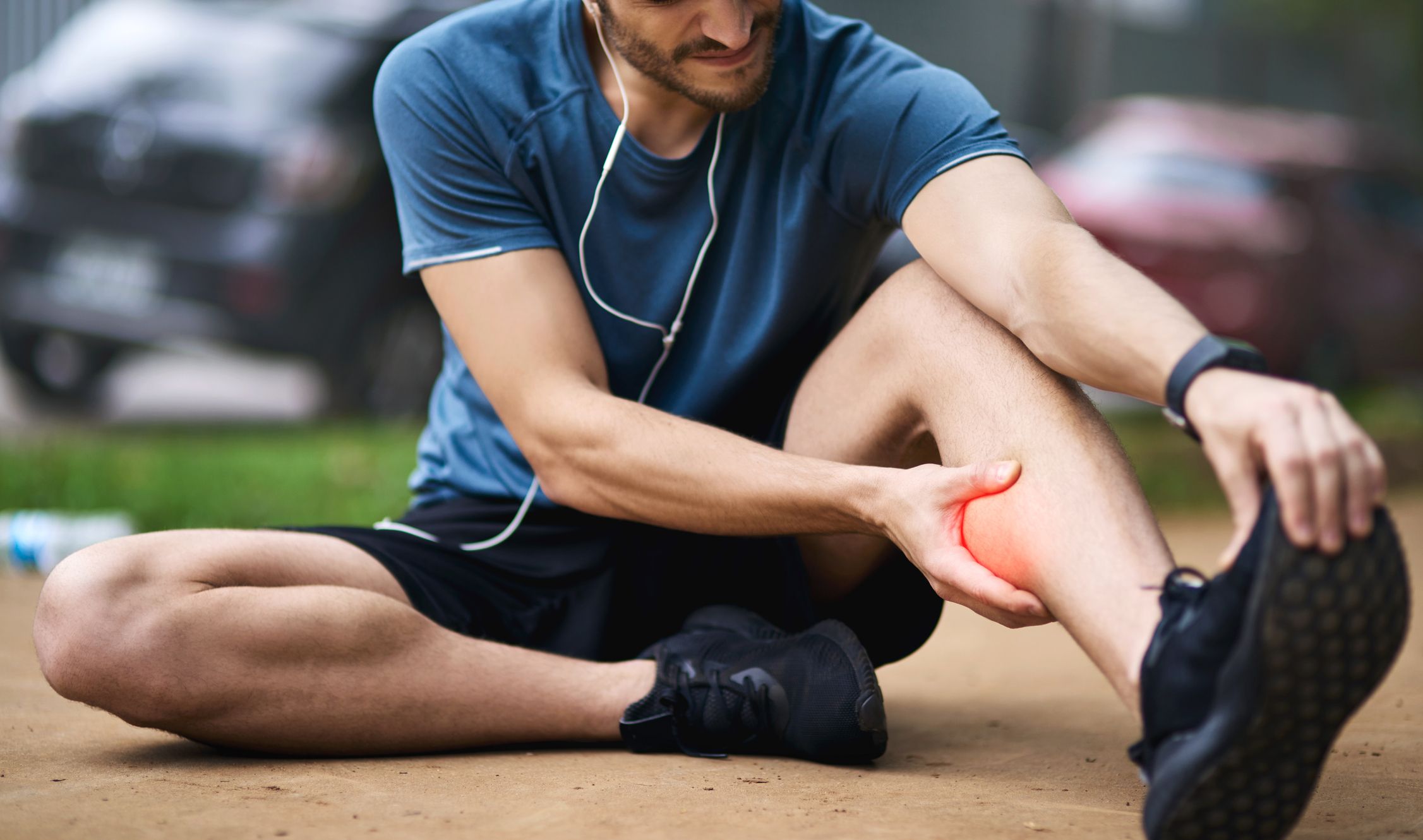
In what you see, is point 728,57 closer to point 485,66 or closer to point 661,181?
point 661,181

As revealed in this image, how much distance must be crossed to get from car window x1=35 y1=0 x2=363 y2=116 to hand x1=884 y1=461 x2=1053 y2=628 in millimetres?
4581

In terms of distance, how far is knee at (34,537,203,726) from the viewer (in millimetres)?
2174

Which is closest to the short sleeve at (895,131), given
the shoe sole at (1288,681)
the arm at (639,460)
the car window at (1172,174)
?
the arm at (639,460)

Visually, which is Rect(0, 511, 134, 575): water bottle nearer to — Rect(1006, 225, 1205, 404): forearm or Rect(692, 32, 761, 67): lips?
Rect(692, 32, 761, 67): lips

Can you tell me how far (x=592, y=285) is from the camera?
2.57m

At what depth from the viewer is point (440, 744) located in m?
2.35

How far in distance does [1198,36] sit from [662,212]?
50.8 ft

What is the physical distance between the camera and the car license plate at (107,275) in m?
6.17

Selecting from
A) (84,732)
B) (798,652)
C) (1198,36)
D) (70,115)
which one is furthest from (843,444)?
(1198,36)

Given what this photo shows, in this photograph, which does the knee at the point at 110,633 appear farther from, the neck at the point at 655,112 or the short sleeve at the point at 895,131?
the short sleeve at the point at 895,131

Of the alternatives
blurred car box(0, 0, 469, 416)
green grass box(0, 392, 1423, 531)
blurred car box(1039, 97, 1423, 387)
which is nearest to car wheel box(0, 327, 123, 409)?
blurred car box(0, 0, 469, 416)

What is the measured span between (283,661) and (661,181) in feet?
3.06

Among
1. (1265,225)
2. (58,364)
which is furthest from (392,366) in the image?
(1265,225)

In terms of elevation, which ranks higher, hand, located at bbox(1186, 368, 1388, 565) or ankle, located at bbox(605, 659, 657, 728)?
hand, located at bbox(1186, 368, 1388, 565)
